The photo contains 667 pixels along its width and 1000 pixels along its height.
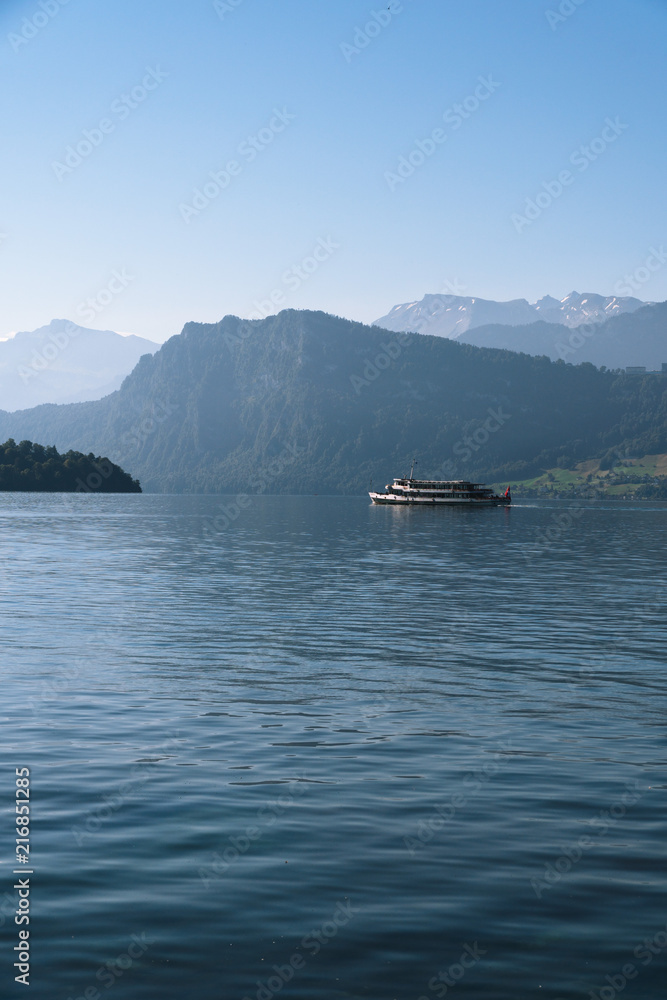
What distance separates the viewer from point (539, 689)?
3209 cm

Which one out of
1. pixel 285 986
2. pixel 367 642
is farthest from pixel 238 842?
pixel 367 642

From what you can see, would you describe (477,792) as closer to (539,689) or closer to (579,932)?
(579,932)

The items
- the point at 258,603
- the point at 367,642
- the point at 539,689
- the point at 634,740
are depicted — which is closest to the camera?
the point at 634,740

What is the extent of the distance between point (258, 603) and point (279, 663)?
19.7m

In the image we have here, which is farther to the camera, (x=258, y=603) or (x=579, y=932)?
(x=258, y=603)
